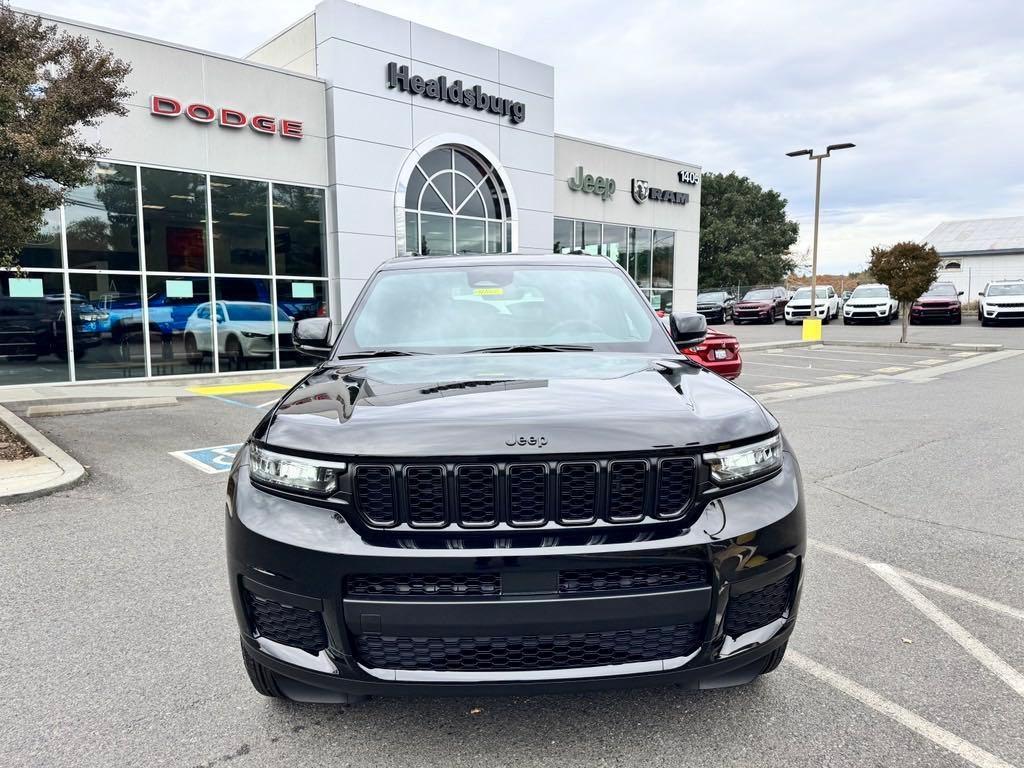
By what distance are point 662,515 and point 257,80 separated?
15704 mm

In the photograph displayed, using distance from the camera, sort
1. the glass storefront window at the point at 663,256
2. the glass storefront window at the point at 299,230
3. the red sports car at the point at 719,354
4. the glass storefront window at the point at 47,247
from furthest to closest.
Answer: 1. the glass storefront window at the point at 663,256
2. the glass storefront window at the point at 299,230
3. the glass storefront window at the point at 47,247
4. the red sports car at the point at 719,354

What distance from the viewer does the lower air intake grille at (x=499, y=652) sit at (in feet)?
6.96

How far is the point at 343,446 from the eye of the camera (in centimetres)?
220

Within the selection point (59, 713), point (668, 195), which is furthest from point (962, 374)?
point (59, 713)

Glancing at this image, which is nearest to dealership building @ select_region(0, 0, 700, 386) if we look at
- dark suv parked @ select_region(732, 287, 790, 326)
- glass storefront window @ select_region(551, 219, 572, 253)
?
glass storefront window @ select_region(551, 219, 572, 253)

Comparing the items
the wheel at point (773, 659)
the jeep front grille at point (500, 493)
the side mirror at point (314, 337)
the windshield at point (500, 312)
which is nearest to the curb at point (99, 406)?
the side mirror at point (314, 337)

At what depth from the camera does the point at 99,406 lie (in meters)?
10.8

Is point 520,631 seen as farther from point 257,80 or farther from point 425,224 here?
point 425,224

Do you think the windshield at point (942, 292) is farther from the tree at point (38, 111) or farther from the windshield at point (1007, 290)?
the tree at point (38, 111)

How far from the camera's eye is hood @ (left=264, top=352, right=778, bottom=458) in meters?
2.17

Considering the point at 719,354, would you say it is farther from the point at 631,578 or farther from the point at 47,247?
the point at 47,247

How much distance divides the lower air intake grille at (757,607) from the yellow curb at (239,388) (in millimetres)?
12212

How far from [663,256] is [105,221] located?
17697 millimetres

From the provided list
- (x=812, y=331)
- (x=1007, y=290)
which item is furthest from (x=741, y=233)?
(x=812, y=331)
